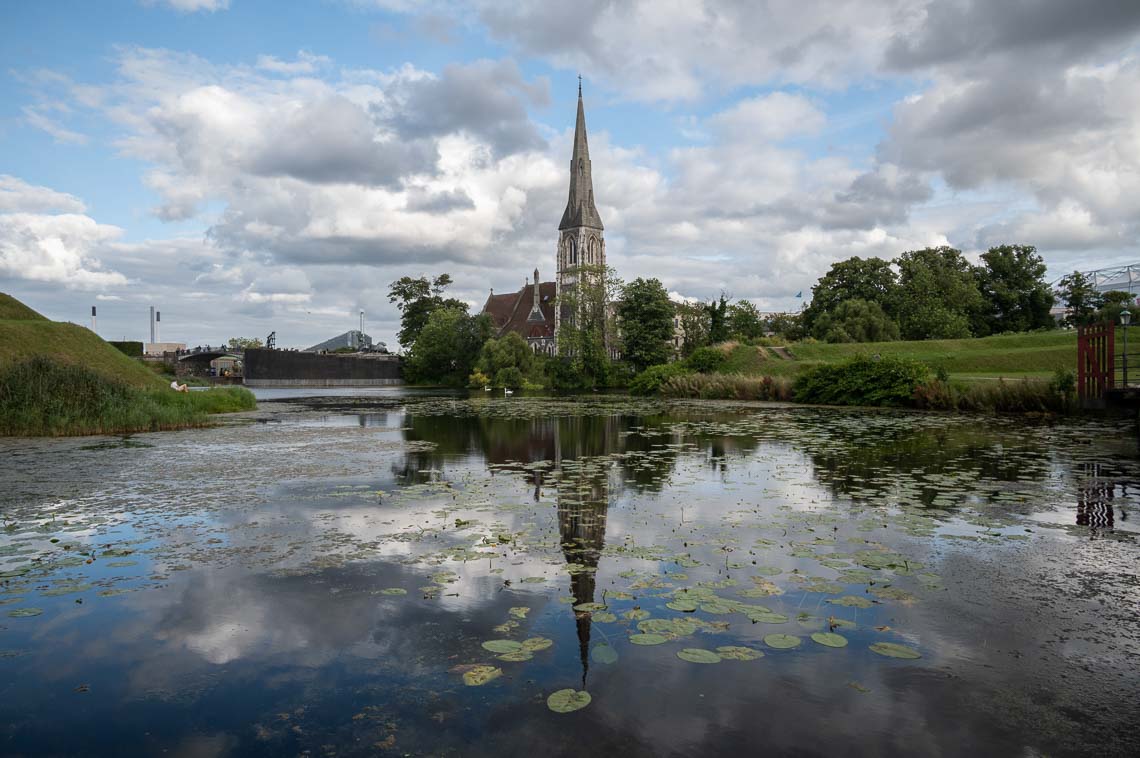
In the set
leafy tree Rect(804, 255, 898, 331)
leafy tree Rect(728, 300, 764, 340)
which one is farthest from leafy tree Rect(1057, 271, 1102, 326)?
leafy tree Rect(728, 300, 764, 340)

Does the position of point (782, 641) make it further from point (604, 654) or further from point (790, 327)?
point (790, 327)

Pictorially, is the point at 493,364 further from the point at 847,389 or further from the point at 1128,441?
the point at 1128,441

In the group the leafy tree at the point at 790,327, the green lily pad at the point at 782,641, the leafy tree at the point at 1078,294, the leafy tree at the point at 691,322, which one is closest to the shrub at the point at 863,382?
the leafy tree at the point at 790,327

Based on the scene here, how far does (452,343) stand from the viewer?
8194 cm

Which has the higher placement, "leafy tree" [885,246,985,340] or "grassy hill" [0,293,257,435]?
"leafy tree" [885,246,985,340]

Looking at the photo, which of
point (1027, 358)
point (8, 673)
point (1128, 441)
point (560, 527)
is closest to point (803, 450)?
point (1128, 441)

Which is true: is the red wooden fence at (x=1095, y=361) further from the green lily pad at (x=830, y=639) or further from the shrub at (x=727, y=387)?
the green lily pad at (x=830, y=639)

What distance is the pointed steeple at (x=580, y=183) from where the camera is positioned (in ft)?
344

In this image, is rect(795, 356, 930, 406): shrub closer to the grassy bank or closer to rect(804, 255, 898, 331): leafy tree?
the grassy bank

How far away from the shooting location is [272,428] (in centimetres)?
2025

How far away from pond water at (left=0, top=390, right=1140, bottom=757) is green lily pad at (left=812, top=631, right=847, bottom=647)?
0.16ft

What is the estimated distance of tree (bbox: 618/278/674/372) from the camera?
58562mm

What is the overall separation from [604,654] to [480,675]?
0.78 metres

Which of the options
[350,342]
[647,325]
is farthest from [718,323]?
[350,342]
